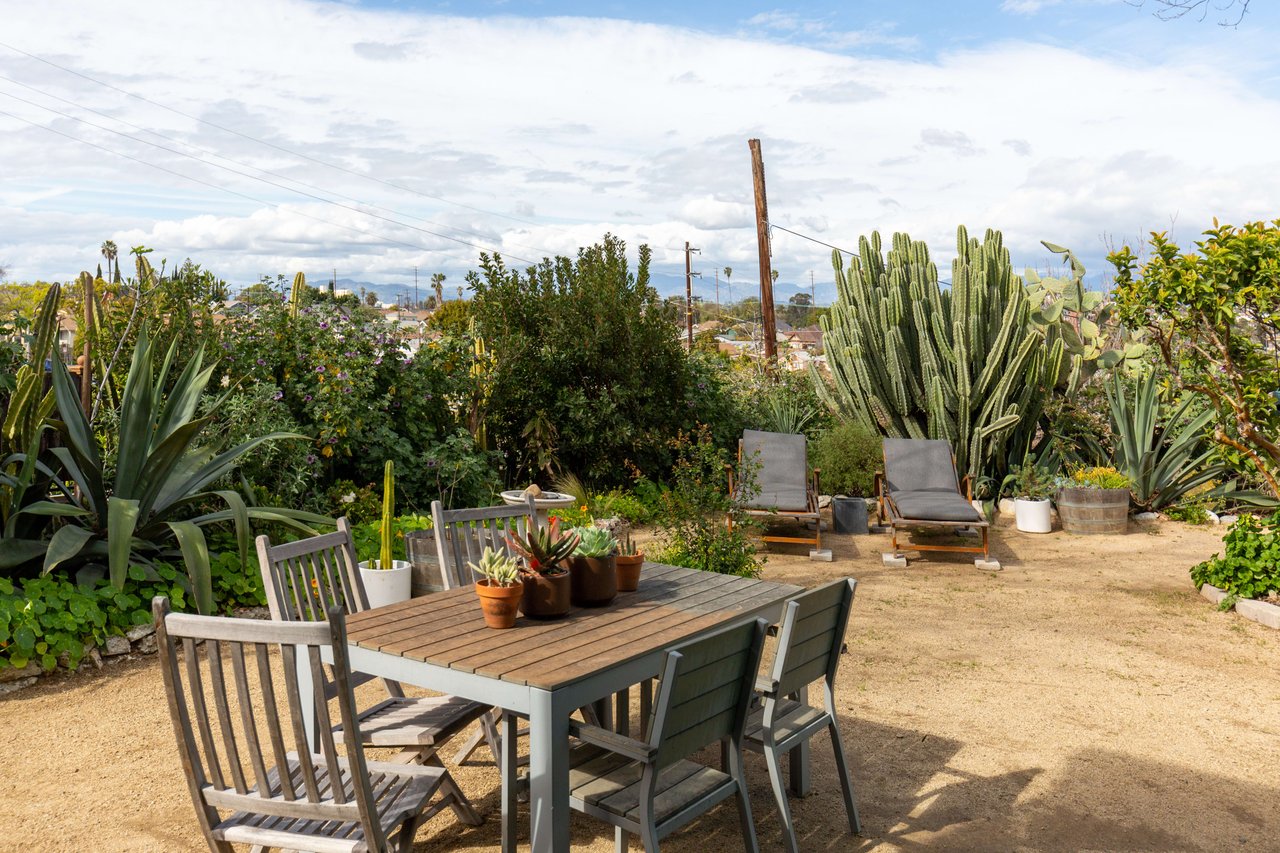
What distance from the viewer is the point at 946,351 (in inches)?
383

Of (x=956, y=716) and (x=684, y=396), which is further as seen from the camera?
(x=684, y=396)

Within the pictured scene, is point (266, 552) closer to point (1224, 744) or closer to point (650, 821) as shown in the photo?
point (650, 821)

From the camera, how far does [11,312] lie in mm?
6438

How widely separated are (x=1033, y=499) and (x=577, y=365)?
14.8ft

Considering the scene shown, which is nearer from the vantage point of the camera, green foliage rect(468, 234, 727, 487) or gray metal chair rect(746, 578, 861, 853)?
gray metal chair rect(746, 578, 861, 853)

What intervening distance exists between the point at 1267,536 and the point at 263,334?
711 centimetres

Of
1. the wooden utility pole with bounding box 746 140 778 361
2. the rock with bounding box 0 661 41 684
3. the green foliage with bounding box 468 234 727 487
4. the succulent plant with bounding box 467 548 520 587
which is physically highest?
the wooden utility pole with bounding box 746 140 778 361

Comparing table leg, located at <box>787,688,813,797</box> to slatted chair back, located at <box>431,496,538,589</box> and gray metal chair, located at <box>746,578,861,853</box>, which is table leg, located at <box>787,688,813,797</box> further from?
slatted chair back, located at <box>431,496,538,589</box>

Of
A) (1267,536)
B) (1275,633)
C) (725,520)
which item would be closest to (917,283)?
(725,520)

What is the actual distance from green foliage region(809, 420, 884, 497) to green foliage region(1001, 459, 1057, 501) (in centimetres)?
129

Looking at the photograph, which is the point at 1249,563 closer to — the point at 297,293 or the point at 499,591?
the point at 499,591

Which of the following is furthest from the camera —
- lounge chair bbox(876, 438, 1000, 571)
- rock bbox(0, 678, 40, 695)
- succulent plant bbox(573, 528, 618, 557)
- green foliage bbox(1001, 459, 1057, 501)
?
green foliage bbox(1001, 459, 1057, 501)

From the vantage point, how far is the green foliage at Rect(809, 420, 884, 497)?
9.61 meters

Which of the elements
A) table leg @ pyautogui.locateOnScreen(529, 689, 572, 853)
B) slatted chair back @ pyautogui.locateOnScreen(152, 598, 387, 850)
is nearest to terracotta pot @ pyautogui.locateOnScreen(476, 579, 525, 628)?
table leg @ pyautogui.locateOnScreen(529, 689, 572, 853)
